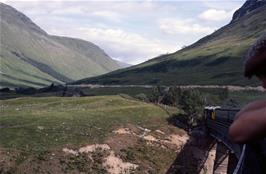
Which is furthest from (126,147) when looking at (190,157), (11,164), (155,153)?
(11,164)

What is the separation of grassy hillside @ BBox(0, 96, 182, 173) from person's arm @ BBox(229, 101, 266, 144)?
56.7 metres

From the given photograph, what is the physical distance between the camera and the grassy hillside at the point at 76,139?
208 ft

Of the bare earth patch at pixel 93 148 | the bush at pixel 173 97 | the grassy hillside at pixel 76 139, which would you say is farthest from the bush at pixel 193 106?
the bare earth patch at pixel 93 148

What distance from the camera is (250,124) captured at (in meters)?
4.27

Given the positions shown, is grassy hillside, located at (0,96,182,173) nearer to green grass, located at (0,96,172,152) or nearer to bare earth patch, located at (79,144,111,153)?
green grass, located at (0,96,172,152)

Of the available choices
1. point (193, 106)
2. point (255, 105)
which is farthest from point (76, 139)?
point (255, 105)

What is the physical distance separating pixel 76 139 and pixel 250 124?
6902cm

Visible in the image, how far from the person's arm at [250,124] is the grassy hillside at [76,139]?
186 feet

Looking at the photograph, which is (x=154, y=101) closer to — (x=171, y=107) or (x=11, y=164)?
(x=171, y=107)

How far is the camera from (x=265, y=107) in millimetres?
4297

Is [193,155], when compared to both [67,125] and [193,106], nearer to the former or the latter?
[67,125]

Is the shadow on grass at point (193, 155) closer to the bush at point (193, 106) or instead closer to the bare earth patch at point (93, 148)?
the bare earth patch at point (93, 148)

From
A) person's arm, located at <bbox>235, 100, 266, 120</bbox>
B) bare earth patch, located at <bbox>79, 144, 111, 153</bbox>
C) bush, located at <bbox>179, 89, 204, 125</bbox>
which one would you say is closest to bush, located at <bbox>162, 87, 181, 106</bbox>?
bush, located at <bbox>179, 89, 204, 125</bbox>

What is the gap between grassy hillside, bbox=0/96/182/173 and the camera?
63.4m
